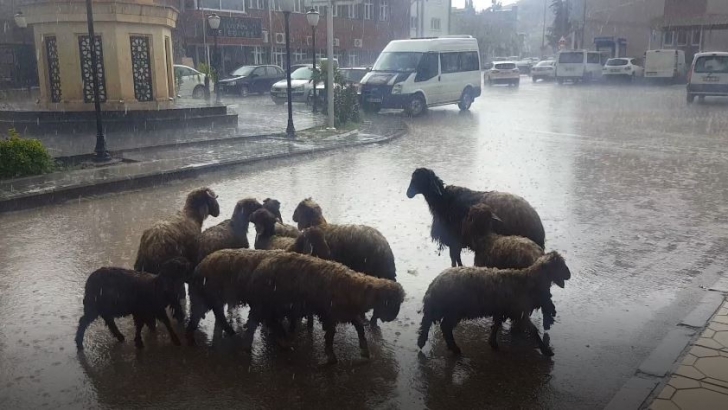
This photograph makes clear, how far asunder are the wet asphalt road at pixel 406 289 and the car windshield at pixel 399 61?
913cm

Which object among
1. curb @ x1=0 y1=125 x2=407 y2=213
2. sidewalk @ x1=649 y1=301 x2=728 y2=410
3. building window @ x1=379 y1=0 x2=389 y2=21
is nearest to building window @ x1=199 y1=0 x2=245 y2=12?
building window @ x1=379 y1=0 x2=389 y2=21

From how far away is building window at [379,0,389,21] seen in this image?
192ft

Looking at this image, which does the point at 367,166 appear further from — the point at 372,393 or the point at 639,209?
the point at 372,393

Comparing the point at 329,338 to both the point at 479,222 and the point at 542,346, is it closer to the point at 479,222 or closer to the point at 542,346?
the point at 542,346

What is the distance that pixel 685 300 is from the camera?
20.1 ft

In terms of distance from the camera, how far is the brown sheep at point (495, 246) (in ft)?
17.9

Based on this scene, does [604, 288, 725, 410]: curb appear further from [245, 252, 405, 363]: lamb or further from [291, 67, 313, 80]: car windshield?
[291, 67, 313, 80]: car windshield

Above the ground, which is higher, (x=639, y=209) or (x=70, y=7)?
(x=70, y=7)

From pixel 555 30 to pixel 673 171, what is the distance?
6719 cm

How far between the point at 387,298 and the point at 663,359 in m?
2.27

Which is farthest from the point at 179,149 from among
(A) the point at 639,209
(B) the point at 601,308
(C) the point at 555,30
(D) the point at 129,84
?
(C) the point at 555,30

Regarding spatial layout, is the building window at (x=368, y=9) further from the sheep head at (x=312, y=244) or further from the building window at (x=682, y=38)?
the sheep head at (x=312, y=244)

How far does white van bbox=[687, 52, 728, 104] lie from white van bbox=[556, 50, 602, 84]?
17328mm

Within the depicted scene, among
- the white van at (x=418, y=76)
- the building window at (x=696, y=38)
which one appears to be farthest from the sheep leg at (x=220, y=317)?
the building window at (x=696, y=38)
